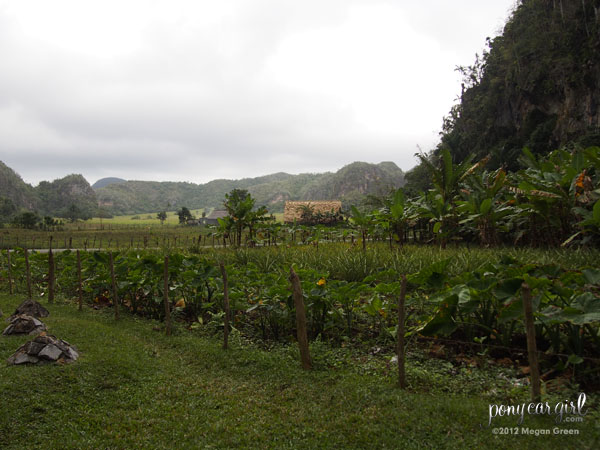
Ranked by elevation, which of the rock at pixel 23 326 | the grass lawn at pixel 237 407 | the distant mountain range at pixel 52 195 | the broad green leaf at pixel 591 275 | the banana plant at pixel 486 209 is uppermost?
the distant mountain range at pixel 52 195

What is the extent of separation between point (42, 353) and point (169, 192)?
15127cm

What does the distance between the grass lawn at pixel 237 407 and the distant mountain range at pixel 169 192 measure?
1901 inches

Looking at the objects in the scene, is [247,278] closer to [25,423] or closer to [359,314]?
[359,314]

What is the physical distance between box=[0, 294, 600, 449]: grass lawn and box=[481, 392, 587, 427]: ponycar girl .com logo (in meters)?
0.05

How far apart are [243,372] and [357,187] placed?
97.0 meters

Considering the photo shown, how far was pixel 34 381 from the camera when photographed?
325cm

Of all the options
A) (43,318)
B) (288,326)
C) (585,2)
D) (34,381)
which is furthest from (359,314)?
(585,2)

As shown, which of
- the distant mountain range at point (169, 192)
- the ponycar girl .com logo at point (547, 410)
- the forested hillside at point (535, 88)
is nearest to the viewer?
the ponycar girl .com logo at point (547, 410)

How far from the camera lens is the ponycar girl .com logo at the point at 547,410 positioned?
243 cm

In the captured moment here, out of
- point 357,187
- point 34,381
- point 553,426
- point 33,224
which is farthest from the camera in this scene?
point 357,187

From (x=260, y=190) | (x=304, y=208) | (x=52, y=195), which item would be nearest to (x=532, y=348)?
(x=304, y=208)

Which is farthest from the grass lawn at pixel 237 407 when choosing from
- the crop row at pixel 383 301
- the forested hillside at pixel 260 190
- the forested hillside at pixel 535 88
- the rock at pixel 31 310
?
the forested hillside at pixel 260 190

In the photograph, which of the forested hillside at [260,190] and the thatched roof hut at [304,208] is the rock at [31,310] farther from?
the forested hillside at [260,190]

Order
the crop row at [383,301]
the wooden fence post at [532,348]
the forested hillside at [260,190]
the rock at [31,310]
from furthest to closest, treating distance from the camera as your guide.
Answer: the forested hillside at [260,190]
the rock at [31,310]
the crop row at [383,301]
the wooden fence post at [532,348]
